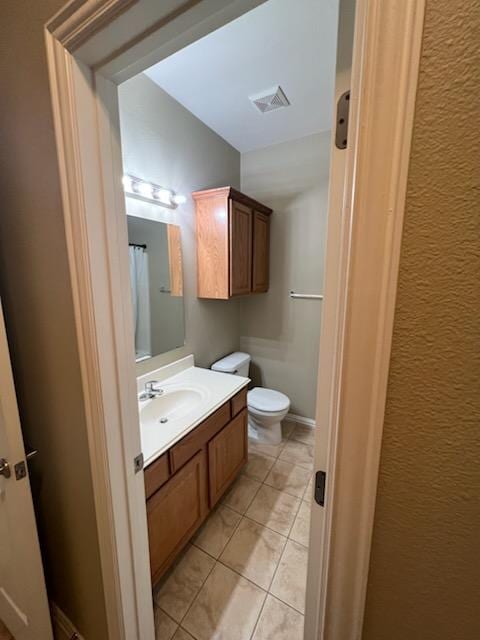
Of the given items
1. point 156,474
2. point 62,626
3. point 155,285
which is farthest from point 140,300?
point 62,626

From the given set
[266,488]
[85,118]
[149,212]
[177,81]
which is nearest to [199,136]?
[177,81]

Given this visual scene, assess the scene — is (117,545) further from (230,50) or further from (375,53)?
(230,50)

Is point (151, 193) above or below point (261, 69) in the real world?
below

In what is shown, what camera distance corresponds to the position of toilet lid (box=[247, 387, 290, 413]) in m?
2.27

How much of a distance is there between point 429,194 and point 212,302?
2.08m

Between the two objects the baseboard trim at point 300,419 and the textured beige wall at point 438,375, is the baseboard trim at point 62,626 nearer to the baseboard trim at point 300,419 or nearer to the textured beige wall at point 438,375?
the textured beige wall at point 438,375

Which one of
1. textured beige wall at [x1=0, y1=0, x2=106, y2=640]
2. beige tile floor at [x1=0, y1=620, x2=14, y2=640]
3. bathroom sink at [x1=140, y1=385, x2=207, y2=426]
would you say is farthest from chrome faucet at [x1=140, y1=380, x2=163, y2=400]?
beige tile floor at [x1=0, y1=620, x2=14, y2=640]

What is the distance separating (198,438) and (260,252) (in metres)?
1.66

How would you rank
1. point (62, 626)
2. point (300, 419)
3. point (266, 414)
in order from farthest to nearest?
1. point (300, 419)
2. point (266, 414)
3. point (62, 626)

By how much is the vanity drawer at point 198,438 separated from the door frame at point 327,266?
0.36 m

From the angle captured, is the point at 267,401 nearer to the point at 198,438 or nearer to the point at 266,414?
the point at 266,414

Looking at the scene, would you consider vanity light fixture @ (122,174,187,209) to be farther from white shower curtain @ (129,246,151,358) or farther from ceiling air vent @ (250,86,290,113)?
ceiling air vent @ (250,86,290,113)

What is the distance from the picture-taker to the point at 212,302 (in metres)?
2.35

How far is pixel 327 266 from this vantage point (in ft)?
1.57
